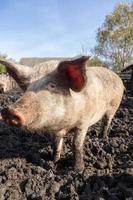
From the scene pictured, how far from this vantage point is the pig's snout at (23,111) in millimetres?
3699

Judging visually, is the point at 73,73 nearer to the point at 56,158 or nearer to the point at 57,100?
the point at 57,100

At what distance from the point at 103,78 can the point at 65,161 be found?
139 centimetres

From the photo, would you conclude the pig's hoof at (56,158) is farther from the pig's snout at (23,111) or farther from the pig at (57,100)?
the pig's snout at (23,111)

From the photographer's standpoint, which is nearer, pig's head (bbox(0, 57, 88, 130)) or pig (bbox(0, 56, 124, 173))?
pig (bbox(0, 56, 124, 173))

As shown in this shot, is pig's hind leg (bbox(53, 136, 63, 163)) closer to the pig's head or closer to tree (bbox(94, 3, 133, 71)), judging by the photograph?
the pig's head

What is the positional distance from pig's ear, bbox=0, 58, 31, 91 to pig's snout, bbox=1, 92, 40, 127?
0.60 m

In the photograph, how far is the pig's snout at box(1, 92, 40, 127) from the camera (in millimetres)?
3699

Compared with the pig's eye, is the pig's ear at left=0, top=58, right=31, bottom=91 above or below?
above

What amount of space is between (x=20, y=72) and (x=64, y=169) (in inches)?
54.2

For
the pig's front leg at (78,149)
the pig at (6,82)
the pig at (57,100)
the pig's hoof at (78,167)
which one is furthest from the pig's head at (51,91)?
the pig at (6,82)

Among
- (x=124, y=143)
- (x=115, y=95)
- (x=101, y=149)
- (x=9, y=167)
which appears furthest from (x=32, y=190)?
(x=115, y=95)

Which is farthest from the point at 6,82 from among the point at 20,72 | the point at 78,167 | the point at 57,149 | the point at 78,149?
the point at 20,72

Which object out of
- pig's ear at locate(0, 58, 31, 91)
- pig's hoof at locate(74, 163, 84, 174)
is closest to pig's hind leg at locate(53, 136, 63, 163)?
pig's hoof at locate(74, 163, 84, 174)

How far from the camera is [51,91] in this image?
4340 mm
